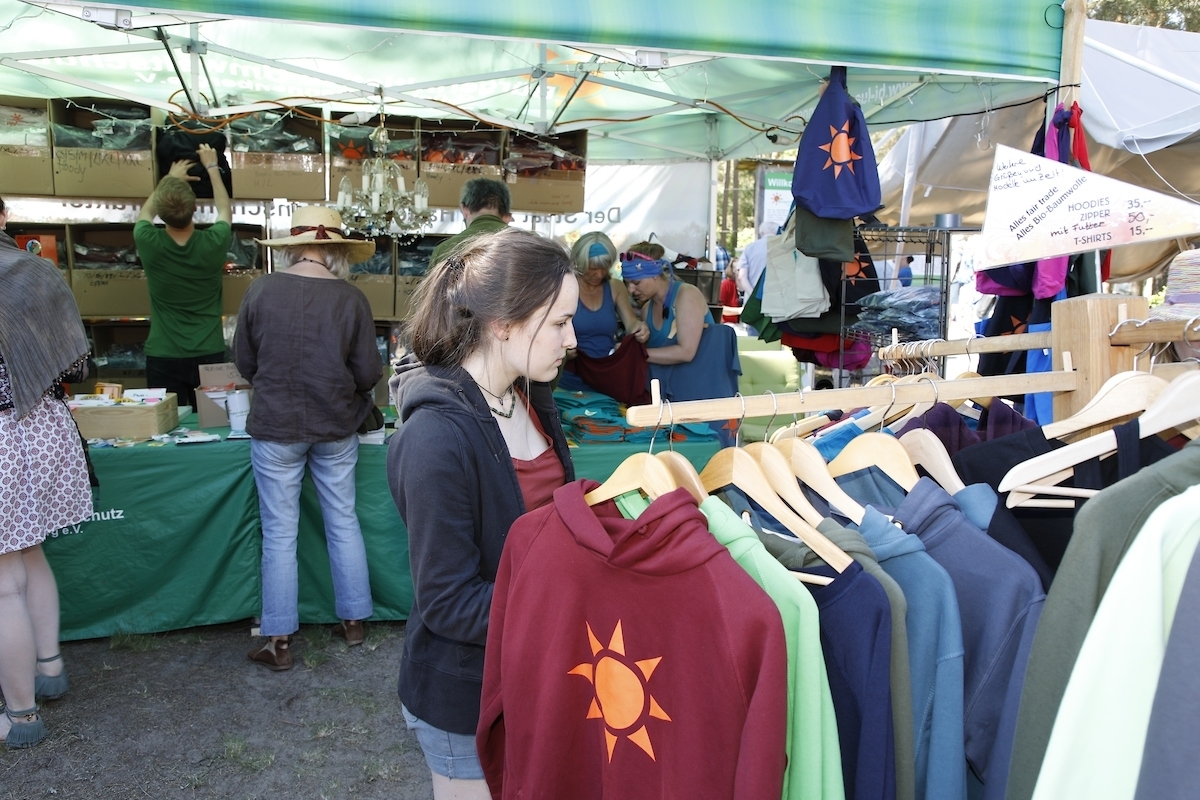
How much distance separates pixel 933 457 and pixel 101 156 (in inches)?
230

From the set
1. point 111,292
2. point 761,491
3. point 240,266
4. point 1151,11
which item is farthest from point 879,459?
point 1151,11

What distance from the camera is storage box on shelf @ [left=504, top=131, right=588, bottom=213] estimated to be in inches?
244

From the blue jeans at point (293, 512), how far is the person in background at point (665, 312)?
160cm

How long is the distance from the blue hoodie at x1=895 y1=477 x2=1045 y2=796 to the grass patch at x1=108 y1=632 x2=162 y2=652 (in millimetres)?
3376

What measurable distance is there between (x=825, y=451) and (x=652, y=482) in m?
0.49

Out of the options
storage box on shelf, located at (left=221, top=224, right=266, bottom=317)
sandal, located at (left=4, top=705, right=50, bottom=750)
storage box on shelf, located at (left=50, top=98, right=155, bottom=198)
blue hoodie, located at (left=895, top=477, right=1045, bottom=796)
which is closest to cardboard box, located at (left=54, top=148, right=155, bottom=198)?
storage box on shelf, located at (left=50, top=98, right=155, bottom=198)

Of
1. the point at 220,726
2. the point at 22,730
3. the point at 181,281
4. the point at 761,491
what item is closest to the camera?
the point at 761,491

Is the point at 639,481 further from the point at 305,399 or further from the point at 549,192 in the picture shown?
the point at 549,192

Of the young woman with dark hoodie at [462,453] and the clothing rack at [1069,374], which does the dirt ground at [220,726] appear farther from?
the clothing rack at [1069,374]

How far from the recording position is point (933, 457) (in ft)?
5.01

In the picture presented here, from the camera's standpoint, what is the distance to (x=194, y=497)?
11.7 ft

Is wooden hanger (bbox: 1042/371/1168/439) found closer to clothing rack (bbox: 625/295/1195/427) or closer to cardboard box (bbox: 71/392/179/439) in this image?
clothing rack (bbox: 625/295/1195/427)

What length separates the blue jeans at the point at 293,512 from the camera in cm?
341

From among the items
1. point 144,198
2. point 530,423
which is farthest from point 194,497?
point 144,198
